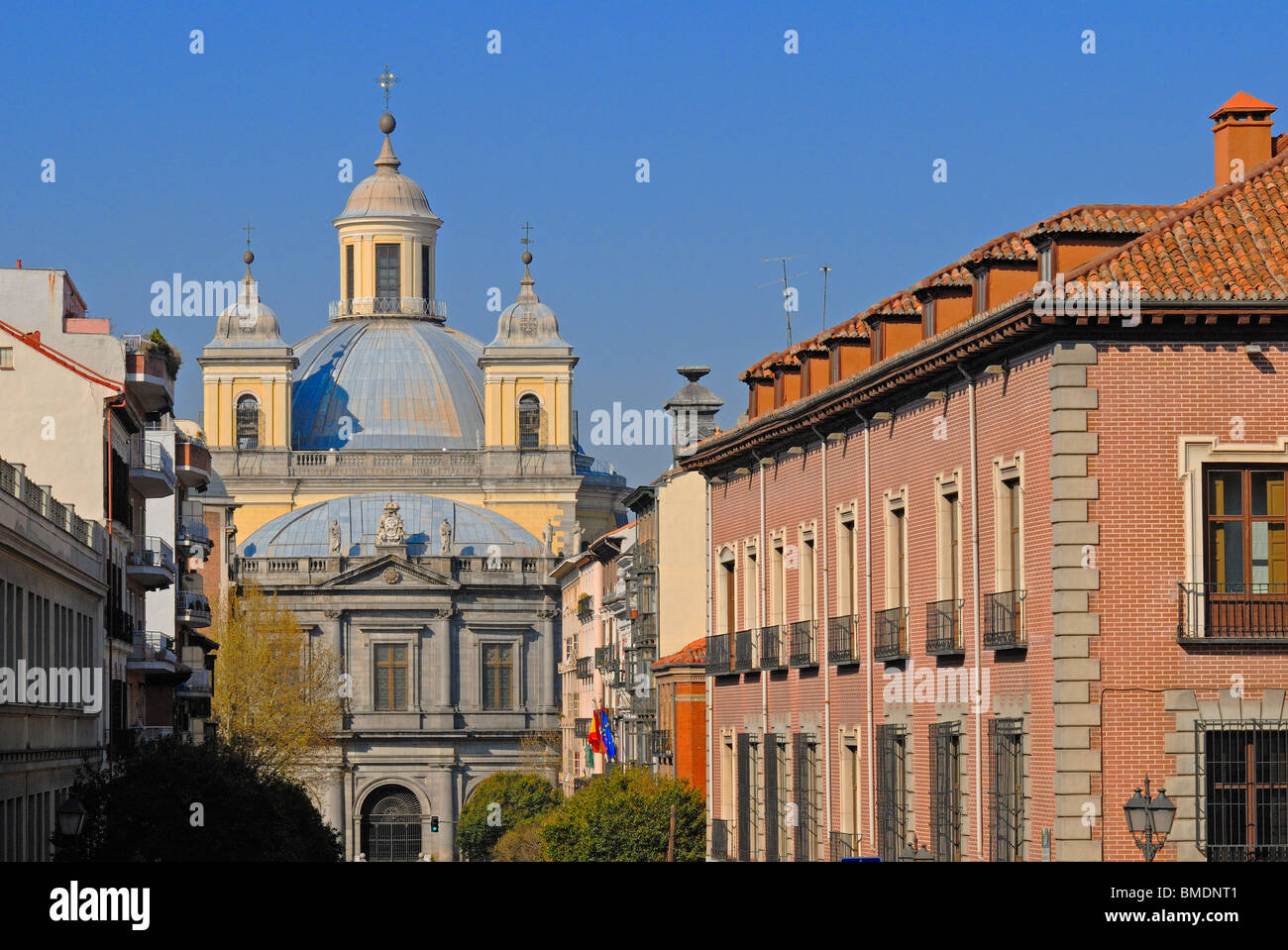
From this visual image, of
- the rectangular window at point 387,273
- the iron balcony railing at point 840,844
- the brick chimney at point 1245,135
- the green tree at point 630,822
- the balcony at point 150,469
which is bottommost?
the green tree at point 630,822

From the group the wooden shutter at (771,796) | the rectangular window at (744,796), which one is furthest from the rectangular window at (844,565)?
the rectangular window at (744,796)

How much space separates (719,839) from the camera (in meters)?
57.7

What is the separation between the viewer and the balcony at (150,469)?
64.4 meters

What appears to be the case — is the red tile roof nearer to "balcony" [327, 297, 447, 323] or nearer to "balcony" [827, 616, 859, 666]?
"balcony" [827, 616, 859, 666]

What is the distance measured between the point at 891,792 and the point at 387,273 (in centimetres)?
12520

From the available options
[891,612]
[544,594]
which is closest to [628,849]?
[891,612]

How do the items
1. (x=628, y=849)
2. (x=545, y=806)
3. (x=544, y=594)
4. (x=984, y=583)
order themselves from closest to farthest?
(x=984, y=583)
(x=628, y=849)
(x=545, y=806)
(x=544, y=594)

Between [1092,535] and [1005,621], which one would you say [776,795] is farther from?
[1092,535]

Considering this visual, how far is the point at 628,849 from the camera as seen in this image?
225 feet

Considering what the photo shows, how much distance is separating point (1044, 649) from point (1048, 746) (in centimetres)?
126

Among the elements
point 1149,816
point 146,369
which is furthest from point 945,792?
point 146,369

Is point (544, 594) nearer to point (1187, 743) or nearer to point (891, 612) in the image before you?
point (891, 612)

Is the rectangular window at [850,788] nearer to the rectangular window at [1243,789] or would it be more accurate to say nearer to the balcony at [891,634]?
the balcony at [891,634]

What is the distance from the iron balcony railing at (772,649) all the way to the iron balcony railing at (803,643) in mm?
710
